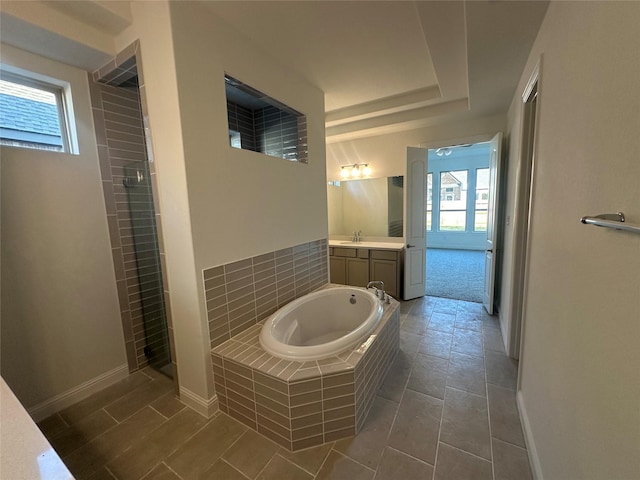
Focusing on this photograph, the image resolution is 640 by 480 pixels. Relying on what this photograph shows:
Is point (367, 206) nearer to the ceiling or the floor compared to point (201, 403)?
nearer to the ceiling

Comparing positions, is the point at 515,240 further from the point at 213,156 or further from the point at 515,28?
the point at 213,156

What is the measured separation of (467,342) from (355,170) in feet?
9.32

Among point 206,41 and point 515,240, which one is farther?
point 515,240

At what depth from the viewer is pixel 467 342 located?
2578 millimetres

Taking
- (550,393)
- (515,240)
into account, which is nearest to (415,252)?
(515,240)

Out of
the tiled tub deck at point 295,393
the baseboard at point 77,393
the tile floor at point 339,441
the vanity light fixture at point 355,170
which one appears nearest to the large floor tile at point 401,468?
the tile floor at point 339,441

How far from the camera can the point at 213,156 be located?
1718 millimetres

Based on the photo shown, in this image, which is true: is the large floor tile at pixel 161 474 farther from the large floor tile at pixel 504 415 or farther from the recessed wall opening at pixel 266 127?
the recessed wall opening at pixel 266 127

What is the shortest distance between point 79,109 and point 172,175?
1026mm

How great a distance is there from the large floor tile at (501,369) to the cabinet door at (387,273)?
4.62 ft

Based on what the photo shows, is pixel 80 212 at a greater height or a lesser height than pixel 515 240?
greater

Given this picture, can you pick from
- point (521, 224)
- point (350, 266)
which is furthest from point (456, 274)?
point (521, 224)

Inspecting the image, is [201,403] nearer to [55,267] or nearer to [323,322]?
[323,322]

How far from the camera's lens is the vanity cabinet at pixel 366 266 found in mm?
3641
